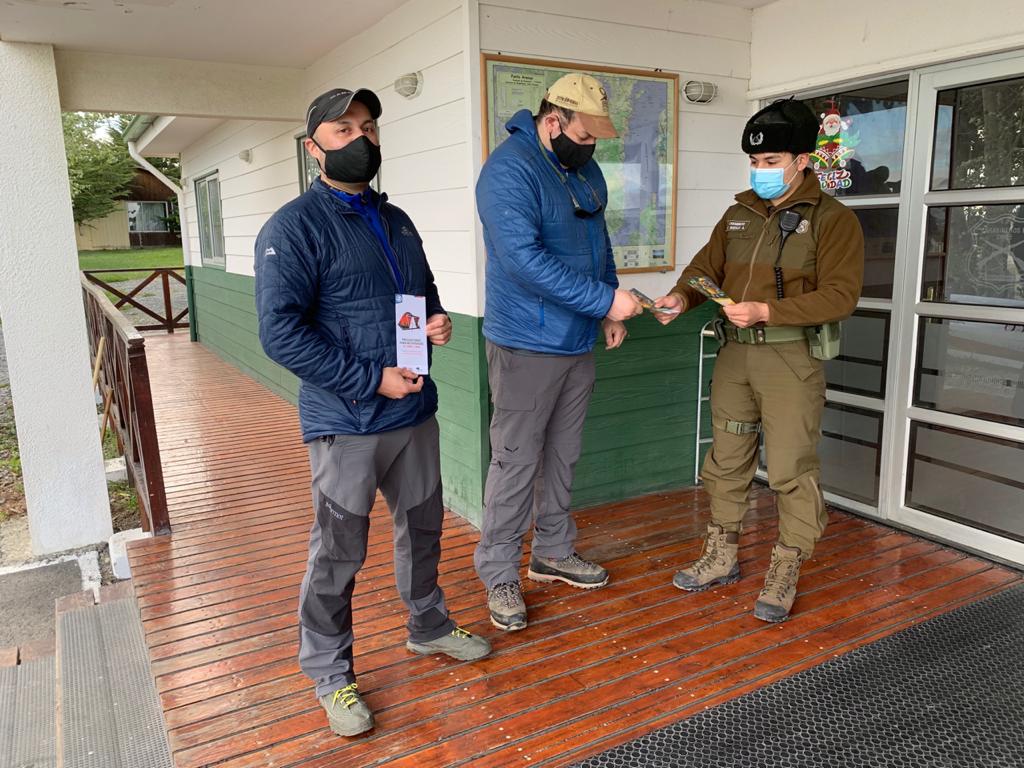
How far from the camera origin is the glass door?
111 inches

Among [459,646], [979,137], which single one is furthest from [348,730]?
[979,137]

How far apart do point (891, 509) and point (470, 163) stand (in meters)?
2.28

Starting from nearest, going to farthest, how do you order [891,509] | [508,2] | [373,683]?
1. [373,683]
2. [508,2]
3. [891,509]

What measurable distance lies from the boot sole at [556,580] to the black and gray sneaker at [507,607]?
0.90ft

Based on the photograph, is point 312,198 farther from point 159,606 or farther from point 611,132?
point 159,606

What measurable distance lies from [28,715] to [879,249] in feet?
12.1

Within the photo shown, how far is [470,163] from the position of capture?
122 inches

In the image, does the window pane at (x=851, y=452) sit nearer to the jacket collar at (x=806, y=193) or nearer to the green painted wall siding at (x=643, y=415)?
the green painted wall siding at (x=643, y=415)

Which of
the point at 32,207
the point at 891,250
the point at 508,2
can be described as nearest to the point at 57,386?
the point at 32,207

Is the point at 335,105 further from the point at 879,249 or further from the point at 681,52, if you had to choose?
the point at 879,249

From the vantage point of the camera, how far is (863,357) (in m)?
3.37

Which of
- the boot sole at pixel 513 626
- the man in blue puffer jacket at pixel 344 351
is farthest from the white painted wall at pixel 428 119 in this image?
the boot sole at pixel 513 626

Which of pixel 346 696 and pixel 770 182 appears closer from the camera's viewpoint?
pixel 346 696

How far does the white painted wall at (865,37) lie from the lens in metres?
2.72
